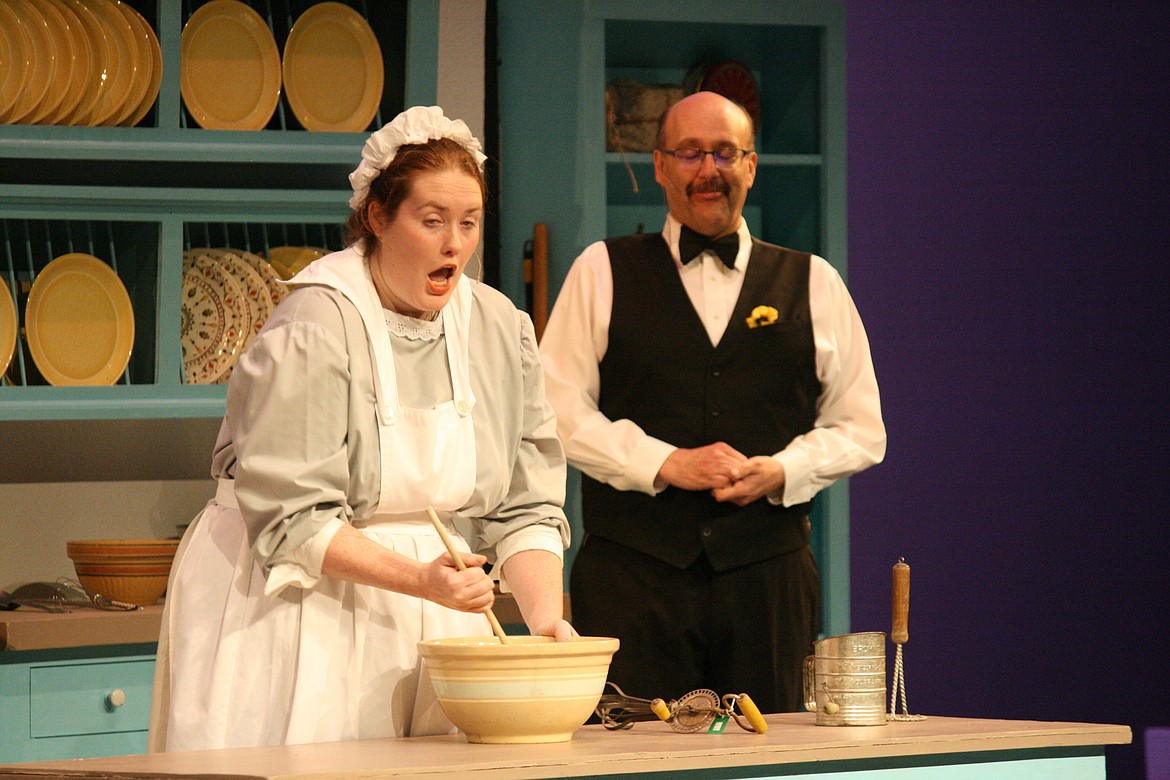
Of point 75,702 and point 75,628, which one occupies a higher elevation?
point 75,628

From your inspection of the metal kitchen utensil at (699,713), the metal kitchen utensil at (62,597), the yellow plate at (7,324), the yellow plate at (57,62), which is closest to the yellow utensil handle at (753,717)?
the metal kitchen utensil at (699,713)

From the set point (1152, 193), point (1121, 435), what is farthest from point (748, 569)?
point (1152, 193)

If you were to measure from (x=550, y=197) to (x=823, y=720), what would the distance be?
2262mm

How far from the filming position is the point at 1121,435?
4.53 m

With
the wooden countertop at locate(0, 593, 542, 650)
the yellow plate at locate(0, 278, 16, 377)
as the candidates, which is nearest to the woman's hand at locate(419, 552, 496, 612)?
the wooden countertop at locate(0, 593, 542, 650)

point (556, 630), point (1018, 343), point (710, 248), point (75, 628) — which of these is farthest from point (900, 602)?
point (1018, 343)

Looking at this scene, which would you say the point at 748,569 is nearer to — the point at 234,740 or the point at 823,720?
the point at 823,720

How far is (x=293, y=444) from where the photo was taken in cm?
191

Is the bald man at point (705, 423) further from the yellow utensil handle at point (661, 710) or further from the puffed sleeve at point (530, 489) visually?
the yellow utensil handle at point (661, 710)

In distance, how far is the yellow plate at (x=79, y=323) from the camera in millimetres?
3396

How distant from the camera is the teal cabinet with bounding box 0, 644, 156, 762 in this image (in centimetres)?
304

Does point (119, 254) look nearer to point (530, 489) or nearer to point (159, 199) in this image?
point (159, 199)

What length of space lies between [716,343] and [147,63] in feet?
4.80

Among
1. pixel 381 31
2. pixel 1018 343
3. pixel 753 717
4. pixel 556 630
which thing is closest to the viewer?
pixel 753 717
